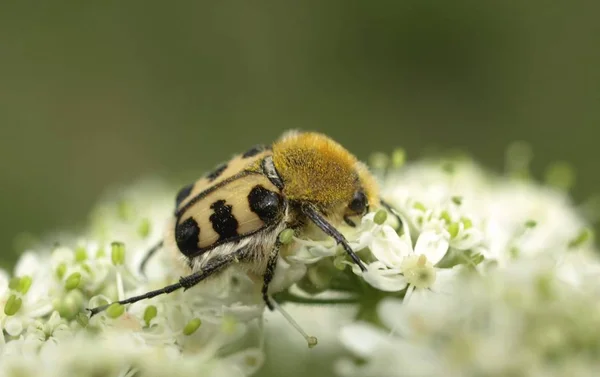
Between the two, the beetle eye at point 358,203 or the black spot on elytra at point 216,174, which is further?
the black spot on elytra at point 216,174

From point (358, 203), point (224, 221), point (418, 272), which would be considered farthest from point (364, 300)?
point (224, 221)

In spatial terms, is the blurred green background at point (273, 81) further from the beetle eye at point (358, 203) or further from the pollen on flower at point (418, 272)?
the pollen on flower at point (418, 272)

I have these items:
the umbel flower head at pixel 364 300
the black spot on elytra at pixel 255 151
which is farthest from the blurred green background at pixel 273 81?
the black spot on elytra at pixel 255 151

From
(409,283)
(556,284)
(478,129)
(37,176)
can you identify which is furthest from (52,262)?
(478,129)

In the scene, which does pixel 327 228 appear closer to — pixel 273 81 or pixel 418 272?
pixel 418 272

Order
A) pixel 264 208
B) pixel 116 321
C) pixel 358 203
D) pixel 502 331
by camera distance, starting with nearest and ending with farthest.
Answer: pixel 502 331 → pixel 264 208 → pixel 116 321 → pixel 358 203

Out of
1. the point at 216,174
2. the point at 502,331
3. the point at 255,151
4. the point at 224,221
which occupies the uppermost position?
the point at 255,151
